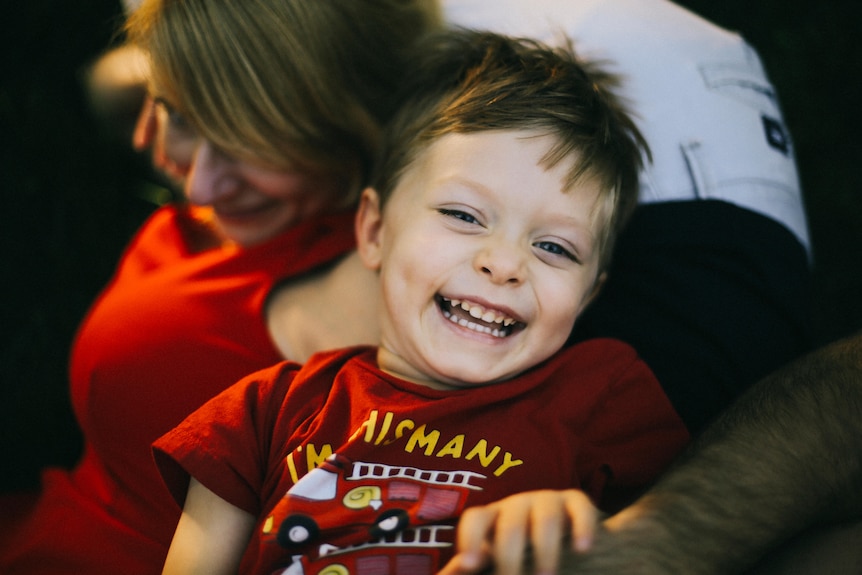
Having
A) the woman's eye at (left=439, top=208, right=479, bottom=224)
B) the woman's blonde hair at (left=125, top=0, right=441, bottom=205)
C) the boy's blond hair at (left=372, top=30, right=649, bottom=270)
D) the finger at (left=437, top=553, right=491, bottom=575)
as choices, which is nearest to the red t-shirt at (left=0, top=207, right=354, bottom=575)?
the woman's blonde hair at (left=125, top=0, right=441, bottom=205)

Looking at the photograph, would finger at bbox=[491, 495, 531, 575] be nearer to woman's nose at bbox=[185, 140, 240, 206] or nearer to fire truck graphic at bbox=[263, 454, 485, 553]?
fire truck graphic at bbox=[263, 454, 485, 553]

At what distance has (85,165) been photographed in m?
2.99

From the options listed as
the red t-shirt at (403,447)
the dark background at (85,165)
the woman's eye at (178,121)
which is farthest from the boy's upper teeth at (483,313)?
the dark background at (85,165)

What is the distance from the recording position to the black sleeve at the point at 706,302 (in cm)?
166

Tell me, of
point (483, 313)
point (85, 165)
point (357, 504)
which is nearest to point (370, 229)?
point (483, 313)

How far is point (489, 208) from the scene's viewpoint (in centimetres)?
153

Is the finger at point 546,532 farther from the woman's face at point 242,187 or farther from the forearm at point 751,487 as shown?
the woman's face at point 242,187

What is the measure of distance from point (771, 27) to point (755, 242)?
157 cm

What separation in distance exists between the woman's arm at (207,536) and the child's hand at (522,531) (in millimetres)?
498

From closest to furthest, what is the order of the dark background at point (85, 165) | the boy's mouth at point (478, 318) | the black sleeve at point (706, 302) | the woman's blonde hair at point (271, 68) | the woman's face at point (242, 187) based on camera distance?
the boy's mouth at point (478, 318) < the black sleeve at point (706, 302) < the woman's blonde hair at point (271, 68) < the woman's face at point (242, 187) < the dark background at point (85, 165)

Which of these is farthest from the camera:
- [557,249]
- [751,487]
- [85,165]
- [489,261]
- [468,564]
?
[85,165]

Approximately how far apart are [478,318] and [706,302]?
477mm

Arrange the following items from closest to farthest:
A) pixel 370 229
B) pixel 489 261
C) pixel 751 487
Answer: pixel 751 487 < pixel 489 261 < pixel 370 229

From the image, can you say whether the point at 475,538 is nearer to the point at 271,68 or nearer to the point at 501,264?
the point at 501,264
